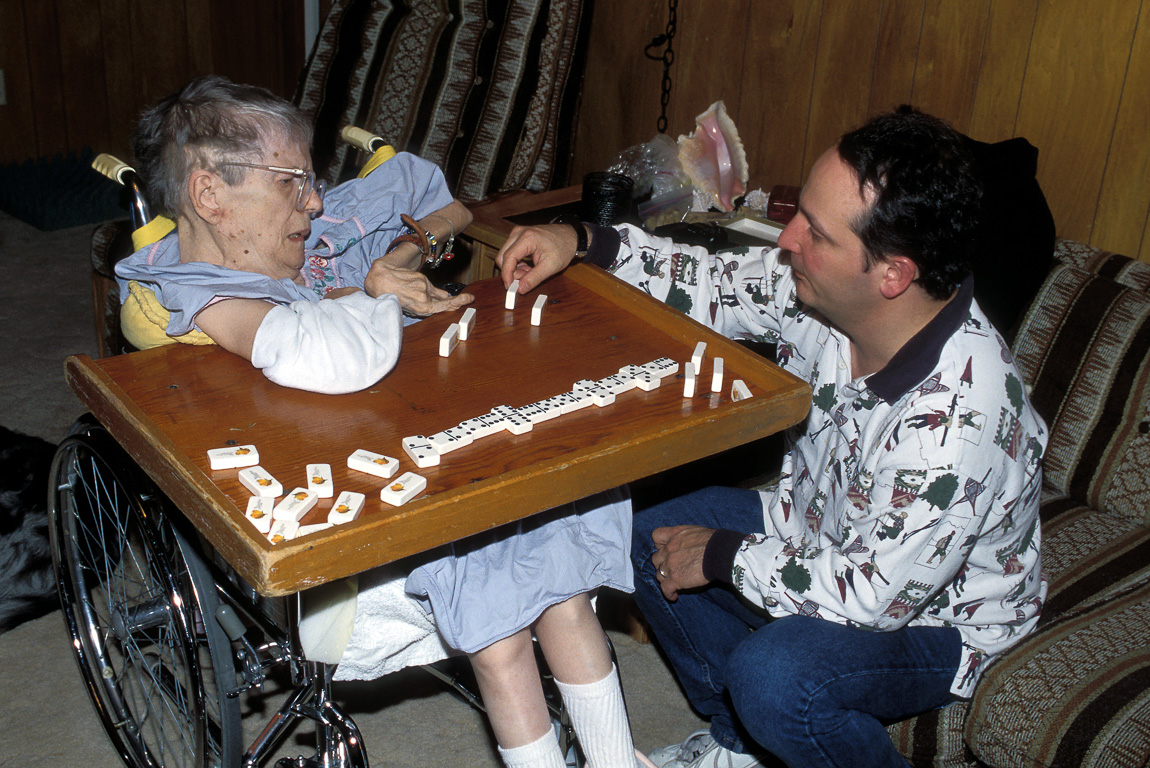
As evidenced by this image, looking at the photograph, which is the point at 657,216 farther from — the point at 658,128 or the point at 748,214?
the point at 658,128

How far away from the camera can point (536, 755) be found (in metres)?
1.38

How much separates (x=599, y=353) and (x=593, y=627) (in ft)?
1.28

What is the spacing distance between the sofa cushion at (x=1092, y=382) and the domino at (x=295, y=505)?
1.48 metres

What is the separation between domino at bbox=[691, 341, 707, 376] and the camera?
1396mm

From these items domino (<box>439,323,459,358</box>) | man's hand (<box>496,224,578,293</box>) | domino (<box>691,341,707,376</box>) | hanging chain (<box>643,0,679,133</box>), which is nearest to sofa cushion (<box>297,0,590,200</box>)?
hanging chain (<box>643,0,679,133</box>)

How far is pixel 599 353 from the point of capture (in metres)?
1.47

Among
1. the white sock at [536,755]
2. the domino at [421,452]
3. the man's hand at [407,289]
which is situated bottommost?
the white sock at [536,755]

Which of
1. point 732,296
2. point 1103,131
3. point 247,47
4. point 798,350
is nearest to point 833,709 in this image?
point 798,350

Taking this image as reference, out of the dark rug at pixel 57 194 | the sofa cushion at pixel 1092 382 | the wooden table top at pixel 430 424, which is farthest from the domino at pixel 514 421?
the dark rug at pixel 57 194

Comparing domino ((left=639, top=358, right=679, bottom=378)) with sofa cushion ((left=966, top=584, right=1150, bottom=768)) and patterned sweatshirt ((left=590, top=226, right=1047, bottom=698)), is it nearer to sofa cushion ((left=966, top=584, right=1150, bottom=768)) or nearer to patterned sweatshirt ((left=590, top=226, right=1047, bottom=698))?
patterned sweatshirt ((left=590, top=226, right=1047, bottom=698))

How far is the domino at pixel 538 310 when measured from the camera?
1.55 m

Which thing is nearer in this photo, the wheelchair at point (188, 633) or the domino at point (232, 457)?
the domino at point (232, 457)

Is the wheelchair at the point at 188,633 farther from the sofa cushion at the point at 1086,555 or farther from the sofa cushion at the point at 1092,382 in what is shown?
the sofa cushion at the point at 1092,382

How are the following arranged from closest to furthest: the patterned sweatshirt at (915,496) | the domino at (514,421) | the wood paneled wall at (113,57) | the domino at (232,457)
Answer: the domino at (232,457) → the domino at (514,421) → the patterned sweatshirt at (915,496) → the wood paneled wall at (113,57)
